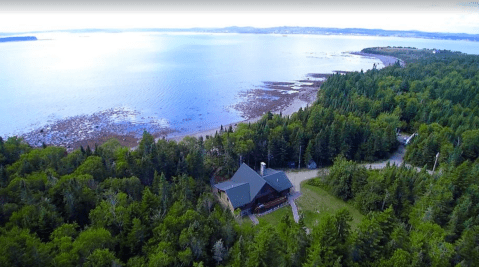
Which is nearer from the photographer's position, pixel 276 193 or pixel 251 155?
pixel 276 193

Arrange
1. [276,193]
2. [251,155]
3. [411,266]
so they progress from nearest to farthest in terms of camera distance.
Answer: [411,266] → [276,193] → [251,155]

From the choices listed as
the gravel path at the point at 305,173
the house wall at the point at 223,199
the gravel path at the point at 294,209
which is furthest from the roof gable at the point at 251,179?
the gravel path at the point at 305,173

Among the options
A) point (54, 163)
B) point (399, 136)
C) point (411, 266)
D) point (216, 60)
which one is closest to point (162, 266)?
point (411, 266)

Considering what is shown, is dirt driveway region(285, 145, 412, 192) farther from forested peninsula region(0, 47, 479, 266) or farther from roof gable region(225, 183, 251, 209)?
roof gable region(225, 183, 251, 209)

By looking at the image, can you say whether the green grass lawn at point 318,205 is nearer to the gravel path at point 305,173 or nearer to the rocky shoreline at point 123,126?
the gravel path at point 305,173

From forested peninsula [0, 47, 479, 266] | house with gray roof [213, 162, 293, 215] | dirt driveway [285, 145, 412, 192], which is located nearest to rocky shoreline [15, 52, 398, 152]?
forested peninsula [0, 47, 479, 266]

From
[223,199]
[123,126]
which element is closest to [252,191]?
[223,199]

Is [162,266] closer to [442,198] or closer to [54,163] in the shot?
[54,163]
